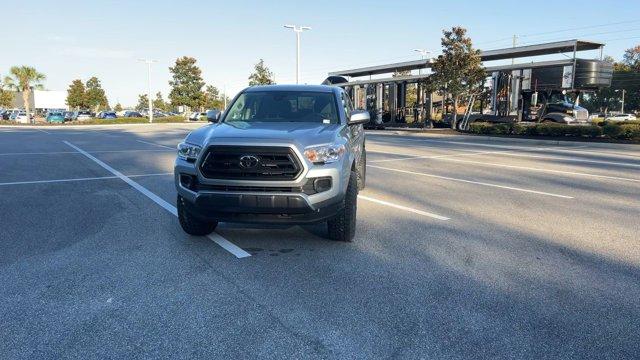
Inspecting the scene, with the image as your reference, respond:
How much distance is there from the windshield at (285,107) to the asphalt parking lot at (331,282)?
54.5 inches

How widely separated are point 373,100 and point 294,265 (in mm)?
28304

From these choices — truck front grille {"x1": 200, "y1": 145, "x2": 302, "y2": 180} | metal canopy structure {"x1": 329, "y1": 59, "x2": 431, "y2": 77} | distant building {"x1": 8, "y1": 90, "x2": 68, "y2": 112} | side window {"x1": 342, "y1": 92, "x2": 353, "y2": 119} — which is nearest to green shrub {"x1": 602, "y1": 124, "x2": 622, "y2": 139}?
metal canopy structure {"x1": 329, "y1": 59, "x2": 431, "y2": 77}

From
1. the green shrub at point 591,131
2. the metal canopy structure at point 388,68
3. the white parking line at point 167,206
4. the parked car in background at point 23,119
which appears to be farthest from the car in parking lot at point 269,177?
the parked car in background at point 23,119

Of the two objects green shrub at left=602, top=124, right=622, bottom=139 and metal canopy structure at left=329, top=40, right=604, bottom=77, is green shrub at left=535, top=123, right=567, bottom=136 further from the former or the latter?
metal canopy structure at left=329, top=40, right=604, bottom=77

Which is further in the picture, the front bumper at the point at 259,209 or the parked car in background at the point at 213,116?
the parked car in background at the point at 213,116

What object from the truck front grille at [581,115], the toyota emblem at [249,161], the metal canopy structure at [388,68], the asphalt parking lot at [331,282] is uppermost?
the metal canopy structure at [388,68]

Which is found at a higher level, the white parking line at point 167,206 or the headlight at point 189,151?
the headlight at point 189,151

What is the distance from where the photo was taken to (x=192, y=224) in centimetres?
523

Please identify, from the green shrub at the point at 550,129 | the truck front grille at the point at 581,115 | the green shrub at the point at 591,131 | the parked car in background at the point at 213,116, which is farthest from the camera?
the truck front grille at the point at 581,115

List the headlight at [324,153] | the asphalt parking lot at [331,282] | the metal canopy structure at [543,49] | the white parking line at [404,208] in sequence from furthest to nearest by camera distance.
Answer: the metal canopy structure at [543,49] → the white parking line at [404,208] → the headlight at [324,153] → the asphalt parking lot at [331,282]

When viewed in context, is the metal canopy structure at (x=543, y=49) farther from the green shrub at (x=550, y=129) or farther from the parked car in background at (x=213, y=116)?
the parked car in background at (x=213, y=116)

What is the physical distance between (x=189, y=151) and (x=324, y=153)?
56.1 inches

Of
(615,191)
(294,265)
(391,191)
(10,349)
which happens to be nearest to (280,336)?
(294,265)

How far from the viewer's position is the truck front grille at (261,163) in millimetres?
4441
